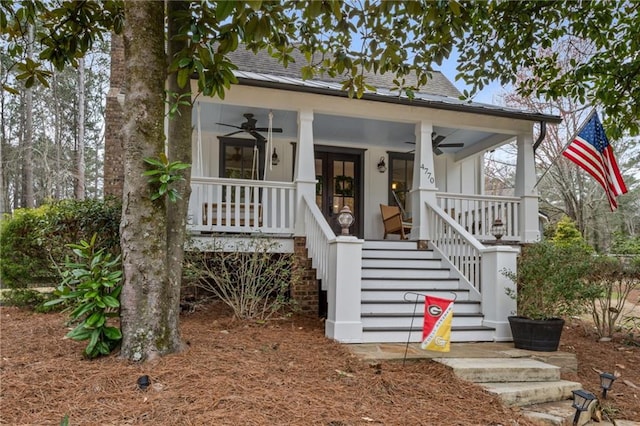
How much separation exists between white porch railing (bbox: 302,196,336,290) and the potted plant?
2292 mm

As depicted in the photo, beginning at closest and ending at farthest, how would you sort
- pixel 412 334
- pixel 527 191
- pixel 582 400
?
pixel 582 400, pixel 412 334, pixel 527 191

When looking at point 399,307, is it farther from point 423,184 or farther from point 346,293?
point 423,184

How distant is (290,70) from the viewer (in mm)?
10383

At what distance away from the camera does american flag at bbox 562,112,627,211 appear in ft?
21.7

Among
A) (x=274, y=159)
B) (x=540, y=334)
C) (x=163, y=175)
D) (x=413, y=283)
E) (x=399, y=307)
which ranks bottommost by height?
(x=540, y=334)

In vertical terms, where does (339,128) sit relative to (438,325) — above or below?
above

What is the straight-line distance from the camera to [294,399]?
10.3ft

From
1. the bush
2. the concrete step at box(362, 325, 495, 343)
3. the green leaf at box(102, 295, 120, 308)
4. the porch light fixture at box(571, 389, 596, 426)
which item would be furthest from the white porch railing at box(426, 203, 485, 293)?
the bush

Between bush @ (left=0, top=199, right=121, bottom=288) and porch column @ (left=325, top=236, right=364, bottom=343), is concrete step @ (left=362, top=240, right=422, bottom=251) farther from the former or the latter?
bush @ (left=0, top=199, right=121, bottom=288)

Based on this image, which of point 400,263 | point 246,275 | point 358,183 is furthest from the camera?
point 358,183

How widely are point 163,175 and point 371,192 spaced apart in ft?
23.2

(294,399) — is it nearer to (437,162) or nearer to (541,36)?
(541,36)

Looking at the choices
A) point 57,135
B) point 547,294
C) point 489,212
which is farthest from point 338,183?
point 57,135

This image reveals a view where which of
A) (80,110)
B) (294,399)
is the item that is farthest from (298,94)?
(80,110)
